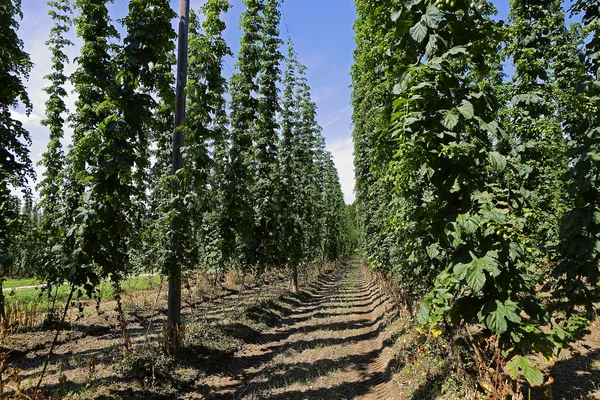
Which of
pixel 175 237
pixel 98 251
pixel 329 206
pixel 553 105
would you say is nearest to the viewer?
pixel 98 251

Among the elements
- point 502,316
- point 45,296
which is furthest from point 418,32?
point 45,296

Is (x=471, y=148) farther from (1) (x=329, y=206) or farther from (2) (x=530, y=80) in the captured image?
(1) (x=329, y=206)

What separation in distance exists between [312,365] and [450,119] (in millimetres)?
6661

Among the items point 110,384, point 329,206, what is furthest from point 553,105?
point 329,206

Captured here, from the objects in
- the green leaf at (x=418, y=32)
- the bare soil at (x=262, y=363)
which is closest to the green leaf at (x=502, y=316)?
the bare soil at (x=262, y=363)

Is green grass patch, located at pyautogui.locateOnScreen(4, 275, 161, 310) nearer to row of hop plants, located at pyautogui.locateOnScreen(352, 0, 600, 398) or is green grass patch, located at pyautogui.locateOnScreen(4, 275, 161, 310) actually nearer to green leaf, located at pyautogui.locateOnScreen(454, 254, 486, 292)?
row of hop plants, located at pyautogui.locateOnScreen(352, 0, 600, 398)

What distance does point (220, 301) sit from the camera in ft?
54.1

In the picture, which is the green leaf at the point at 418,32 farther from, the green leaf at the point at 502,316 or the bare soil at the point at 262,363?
the bare soil at the point at 262,363

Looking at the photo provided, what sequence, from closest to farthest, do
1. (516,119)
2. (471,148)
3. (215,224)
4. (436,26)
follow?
(471,148) < (436,26) < (516,119) < (215,224)

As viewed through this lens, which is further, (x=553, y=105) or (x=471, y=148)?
(x=553, y=105)

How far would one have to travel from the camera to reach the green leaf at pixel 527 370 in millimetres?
2873

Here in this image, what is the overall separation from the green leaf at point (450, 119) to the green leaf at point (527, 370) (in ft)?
7.33

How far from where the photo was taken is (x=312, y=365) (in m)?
7.84

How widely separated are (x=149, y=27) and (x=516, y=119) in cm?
886
